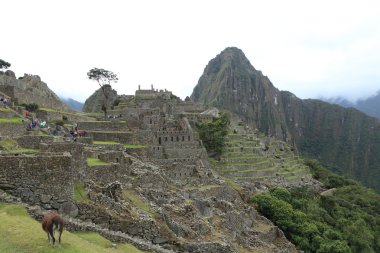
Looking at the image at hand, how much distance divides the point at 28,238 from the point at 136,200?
10.3m

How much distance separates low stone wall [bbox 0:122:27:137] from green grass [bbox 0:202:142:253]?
14678 millimetres

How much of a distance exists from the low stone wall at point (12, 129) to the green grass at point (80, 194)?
39.8 ft

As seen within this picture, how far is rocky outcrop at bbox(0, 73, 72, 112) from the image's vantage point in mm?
39938

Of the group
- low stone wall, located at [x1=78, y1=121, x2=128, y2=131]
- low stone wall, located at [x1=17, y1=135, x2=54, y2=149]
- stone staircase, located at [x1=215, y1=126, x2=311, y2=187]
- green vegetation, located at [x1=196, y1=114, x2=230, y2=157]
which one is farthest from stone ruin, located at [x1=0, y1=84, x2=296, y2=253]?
stone staircase, located at [x1=215, y1=126, x2=311, y2=187]

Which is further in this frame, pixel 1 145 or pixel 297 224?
pixel 297 224

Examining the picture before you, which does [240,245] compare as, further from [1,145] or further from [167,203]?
[1,145]

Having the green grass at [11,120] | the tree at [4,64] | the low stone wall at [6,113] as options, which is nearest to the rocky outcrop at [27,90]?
the tree at [4,64]

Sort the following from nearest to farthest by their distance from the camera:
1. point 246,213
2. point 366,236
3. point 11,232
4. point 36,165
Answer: point 11,232
point 36,165
point 246,213
point 366,236

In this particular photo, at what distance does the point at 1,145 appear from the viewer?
21.0 metres

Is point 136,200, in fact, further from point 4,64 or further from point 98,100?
point 98,100

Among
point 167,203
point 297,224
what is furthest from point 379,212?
point 167,203

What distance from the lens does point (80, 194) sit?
604 inches

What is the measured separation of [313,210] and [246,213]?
17.9 metres

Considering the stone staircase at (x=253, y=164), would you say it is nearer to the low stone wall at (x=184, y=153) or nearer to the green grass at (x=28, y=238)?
the low stone wall at (x=184, y=153)
